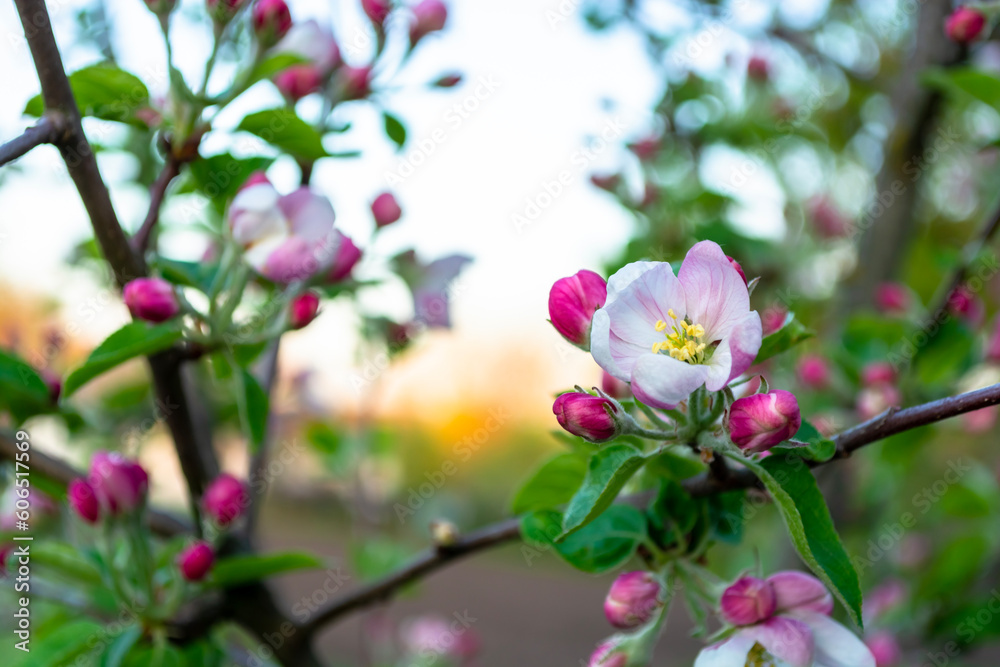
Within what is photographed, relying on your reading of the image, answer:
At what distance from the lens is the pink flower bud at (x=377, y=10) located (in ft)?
3.66

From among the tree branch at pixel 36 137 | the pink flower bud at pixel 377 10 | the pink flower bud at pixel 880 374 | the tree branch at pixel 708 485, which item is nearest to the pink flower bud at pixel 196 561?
the tree branch at pixel 708 485

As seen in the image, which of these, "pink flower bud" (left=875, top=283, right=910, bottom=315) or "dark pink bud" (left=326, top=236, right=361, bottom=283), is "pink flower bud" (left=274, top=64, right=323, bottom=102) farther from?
"pink flower bud" (left=875, top=283, right=910, bottom=315)

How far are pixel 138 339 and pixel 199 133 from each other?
0.83ft

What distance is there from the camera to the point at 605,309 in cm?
59

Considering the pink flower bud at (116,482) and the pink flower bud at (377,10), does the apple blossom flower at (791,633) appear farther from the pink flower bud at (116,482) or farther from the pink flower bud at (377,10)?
the pink flower bud at (377,10)

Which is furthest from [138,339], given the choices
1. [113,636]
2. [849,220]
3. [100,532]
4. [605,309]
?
[849,220]

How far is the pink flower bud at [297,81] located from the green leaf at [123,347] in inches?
15.6

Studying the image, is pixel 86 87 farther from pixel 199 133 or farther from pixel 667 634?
pixel 667 634

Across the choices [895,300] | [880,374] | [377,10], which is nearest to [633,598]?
[880,374]

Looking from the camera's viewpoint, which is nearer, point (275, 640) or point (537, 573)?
point (275, 640)

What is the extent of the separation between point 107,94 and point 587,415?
0.64m

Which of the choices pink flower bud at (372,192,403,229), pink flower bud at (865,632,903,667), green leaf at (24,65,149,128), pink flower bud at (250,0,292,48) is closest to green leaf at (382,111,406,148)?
pink flower bud at (372,192,403,229)

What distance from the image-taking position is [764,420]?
542 mm

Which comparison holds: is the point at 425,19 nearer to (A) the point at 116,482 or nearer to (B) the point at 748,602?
(A) the point at 116,482
